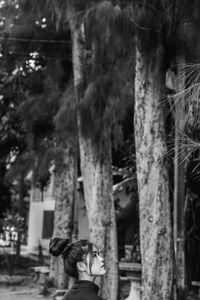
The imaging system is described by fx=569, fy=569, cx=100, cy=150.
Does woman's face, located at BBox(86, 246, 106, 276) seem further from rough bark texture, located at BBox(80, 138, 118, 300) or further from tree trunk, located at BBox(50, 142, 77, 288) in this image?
tree trunk, located at BBox(50, 142, 77, 288)

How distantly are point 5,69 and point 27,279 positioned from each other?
6.12 metres

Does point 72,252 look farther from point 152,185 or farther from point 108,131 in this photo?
point 108,131

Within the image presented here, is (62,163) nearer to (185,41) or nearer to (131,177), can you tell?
(131,177)

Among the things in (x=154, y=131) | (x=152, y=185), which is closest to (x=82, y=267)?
(x=152, y=185)

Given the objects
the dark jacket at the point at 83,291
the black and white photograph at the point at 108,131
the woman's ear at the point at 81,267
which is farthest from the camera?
the black and white photograph at the point at 108,131

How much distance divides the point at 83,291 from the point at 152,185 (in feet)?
15.6

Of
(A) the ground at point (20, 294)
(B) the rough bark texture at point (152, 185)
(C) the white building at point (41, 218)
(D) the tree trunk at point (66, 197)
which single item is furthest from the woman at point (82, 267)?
(C) the white building at point (41, 218)

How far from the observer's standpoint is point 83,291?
353cm

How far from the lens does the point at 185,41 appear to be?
310 inches

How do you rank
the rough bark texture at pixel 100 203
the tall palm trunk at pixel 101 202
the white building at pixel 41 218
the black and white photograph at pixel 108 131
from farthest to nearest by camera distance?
the white building at pixel 41 218
the rough bark texture at pixel 100 203
the tall palm trunk at pixel 101 202
the black and white photograph at pixel 108 131

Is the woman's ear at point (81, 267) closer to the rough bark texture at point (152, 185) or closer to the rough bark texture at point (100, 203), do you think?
the rough bark texture at point (152, 185)

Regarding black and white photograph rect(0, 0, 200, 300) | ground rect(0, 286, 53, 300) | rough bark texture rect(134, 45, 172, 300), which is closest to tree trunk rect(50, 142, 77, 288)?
black and white photograph rect(0, 0, 200, 300)

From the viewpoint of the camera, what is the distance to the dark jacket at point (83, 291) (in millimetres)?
3504

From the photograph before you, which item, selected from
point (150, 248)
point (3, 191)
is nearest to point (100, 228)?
point (150, 248)
